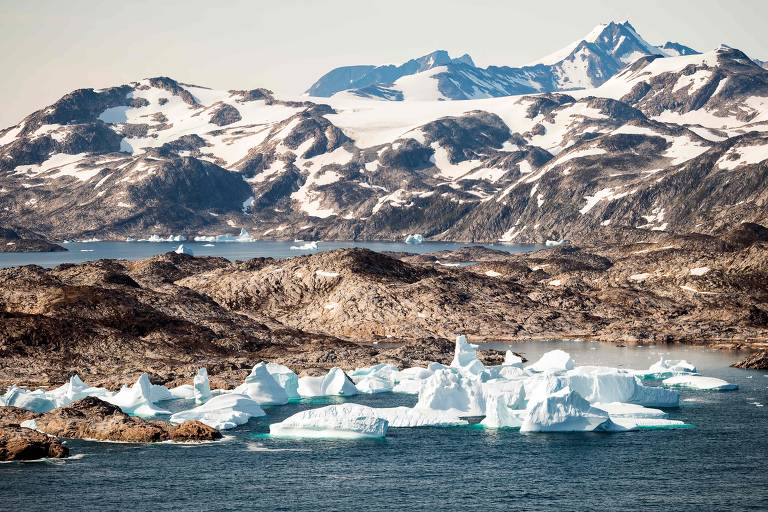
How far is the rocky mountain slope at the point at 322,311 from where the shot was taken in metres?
126

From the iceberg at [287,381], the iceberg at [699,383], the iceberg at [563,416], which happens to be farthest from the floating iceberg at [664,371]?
the iceberg at [287,381]

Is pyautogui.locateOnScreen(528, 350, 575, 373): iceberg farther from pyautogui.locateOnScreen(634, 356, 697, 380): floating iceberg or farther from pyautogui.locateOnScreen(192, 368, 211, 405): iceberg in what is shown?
pyautogui.locateOnScreen(192, 368, 211, 405): iceberg

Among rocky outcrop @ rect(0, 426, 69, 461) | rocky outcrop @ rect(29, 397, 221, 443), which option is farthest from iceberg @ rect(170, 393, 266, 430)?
rocky outcrop @ rect(0, 426, 69, 461)

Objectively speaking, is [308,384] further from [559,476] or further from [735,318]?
[735,318]

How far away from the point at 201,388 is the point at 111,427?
17.9 m

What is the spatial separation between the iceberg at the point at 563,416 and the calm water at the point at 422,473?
1.24m

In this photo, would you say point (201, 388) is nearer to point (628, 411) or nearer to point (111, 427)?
point (111, 427)

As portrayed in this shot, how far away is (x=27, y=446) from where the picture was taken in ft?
253

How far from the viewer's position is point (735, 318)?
16000 centimetres

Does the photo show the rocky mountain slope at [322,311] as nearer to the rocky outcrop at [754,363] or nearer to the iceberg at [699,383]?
the rocky outcrop at [754,363]

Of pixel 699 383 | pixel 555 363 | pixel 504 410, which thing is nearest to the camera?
pixel 504 410

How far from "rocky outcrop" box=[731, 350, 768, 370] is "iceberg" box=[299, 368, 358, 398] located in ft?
139

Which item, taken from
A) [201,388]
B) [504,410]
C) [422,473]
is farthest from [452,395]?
[201,388]

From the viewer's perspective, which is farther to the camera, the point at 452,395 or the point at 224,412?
the point at 452,395
